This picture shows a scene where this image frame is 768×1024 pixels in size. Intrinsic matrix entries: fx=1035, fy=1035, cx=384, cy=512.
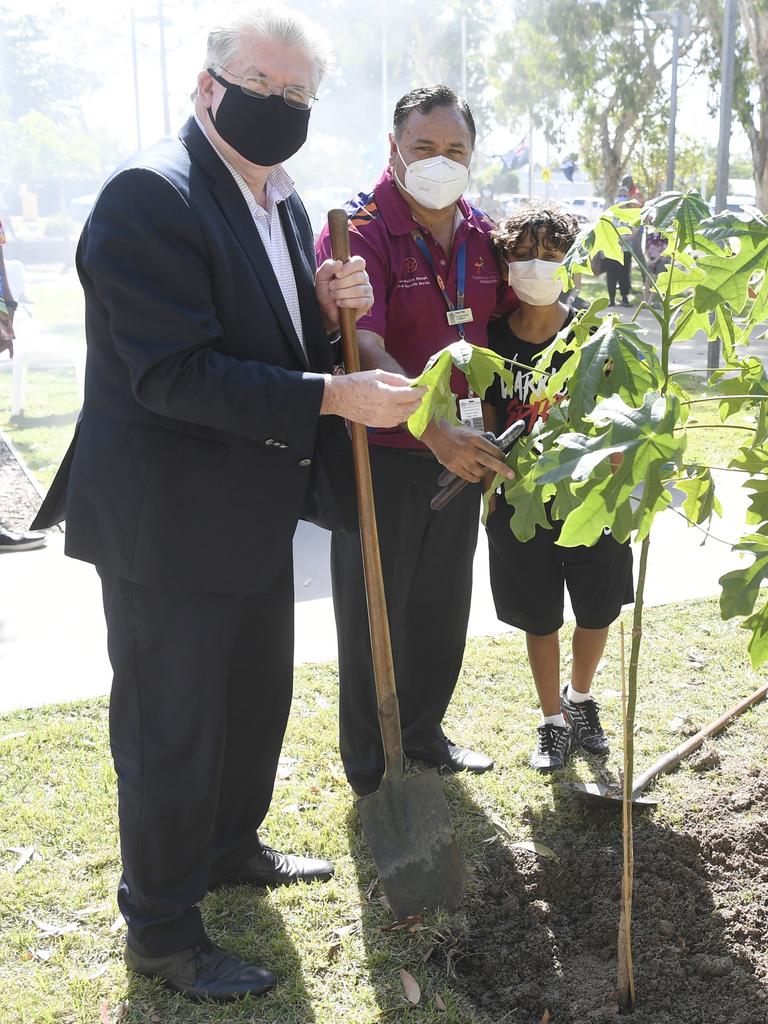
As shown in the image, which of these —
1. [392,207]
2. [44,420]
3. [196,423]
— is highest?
[392,207]

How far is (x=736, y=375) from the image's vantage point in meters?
2.12

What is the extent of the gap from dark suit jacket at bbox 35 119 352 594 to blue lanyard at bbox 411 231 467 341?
809 millimetres

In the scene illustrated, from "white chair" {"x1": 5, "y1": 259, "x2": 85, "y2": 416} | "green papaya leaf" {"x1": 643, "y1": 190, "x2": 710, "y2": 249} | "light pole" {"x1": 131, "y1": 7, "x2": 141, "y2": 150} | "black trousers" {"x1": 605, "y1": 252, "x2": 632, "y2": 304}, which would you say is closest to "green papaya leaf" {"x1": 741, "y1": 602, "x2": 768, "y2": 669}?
"green papaya leaf" {"x1": 643, "y1": 190, "x2": 710, "y2": 249}

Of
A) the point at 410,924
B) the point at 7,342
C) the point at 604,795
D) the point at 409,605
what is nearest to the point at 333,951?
the point at 410,924

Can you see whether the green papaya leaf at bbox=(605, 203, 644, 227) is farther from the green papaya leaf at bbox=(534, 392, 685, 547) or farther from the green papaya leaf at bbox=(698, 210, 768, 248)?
the green papaya leaf at bbox=(534, 392, 685, 547)

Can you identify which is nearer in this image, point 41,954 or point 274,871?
point 41,954

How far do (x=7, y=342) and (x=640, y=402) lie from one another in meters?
6.41

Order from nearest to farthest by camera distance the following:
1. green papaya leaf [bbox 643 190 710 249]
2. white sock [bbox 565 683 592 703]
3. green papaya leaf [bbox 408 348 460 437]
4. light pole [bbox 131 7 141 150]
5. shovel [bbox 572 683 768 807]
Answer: green papaya leaf [bbox 643 190 710 249], green papaya leaf [bbox 408 348 460 437], shovel [bbox 572 683 768 807], white sock [bbox 565 683 592 703], light pole [bbox 131 7 141 150]

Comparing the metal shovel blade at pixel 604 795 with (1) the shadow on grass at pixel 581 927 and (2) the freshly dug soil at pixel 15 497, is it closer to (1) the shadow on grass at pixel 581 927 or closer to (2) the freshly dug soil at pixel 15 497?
(1) the shadow on grass at pixel 581 927

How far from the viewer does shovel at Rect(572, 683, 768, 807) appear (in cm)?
320

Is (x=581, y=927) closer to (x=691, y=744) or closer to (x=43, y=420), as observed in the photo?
(x=691, y=744)

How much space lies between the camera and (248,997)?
2521mm

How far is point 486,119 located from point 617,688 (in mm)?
54360

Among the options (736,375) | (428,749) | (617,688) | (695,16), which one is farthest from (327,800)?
(695,16)
